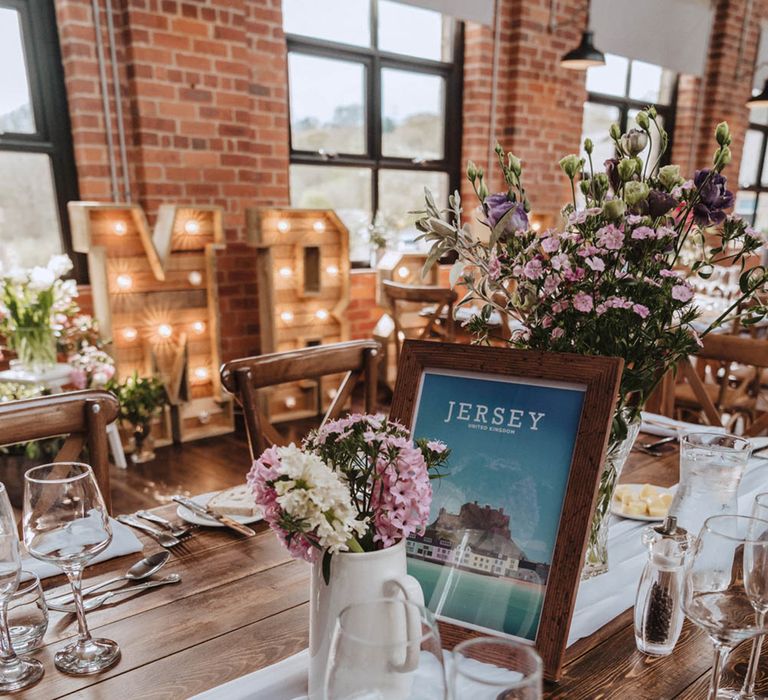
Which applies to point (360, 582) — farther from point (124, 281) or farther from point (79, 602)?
point (124, 281)

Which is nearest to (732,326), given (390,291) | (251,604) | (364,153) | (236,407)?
(390,291)

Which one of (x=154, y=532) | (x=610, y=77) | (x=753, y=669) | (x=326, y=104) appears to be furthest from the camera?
(x=610, y=77)

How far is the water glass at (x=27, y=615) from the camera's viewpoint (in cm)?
77

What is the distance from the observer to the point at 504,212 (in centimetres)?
79

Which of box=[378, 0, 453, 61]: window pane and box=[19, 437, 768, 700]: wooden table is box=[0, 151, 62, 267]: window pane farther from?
box=[19, 437, 768, 700]: wooden table

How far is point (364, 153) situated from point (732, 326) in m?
2.49

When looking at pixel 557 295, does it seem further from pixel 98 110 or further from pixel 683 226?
pixel 98 110

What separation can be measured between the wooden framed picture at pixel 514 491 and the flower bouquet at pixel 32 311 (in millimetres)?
2290

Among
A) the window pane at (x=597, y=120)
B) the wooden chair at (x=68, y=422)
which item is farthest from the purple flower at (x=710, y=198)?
the window pane at (x=597, y=120)

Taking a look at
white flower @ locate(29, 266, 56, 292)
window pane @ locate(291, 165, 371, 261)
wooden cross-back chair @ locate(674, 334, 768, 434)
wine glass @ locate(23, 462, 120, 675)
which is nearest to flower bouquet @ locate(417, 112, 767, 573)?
wine glass @ locate(23, 462, 120, 675)

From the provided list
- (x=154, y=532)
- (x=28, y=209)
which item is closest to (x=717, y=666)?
(x=154, y=532)

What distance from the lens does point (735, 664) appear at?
2.44 feet

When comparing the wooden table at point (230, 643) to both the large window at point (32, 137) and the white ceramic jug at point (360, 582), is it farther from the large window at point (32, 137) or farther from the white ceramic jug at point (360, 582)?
the large window at point (32, 137)

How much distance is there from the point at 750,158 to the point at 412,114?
454cm
